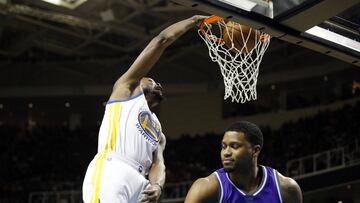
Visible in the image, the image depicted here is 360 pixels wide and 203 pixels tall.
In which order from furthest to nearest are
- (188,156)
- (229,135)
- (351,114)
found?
(188,156) < (351,114) < (229,135)

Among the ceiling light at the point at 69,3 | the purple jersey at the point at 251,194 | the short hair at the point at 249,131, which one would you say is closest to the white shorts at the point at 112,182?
the purple jersey at the point at 251,194

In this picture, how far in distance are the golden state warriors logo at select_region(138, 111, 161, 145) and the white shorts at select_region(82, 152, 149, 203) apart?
0.93 ft

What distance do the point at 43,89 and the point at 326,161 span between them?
11.5 meters

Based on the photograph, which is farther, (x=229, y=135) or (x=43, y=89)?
(x=43, y=89)

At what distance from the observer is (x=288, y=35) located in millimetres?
4555

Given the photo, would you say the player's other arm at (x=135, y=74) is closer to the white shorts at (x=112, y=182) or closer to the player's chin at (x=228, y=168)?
the white shorts at (x=112, y=182)

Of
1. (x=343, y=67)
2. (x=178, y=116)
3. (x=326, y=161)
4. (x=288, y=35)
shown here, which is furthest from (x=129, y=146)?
(x=178, y=116)

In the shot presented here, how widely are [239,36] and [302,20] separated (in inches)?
36.6

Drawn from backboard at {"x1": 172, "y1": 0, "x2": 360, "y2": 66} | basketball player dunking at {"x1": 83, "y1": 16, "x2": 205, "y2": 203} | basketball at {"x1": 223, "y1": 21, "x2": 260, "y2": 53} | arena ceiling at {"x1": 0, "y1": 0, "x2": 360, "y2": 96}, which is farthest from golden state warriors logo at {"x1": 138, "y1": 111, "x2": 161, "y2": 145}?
arena ceiling at {"x1": 0, "y1": 0, "x2": 360, "y2": 96}

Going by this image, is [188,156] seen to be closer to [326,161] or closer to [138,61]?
[326,161]

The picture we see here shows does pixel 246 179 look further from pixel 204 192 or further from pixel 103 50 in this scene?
pixel 103 50

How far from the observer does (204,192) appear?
12.4 ft

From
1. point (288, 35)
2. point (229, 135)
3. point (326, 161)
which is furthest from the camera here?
point (326, 161)

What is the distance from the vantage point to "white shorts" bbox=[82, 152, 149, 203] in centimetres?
386
